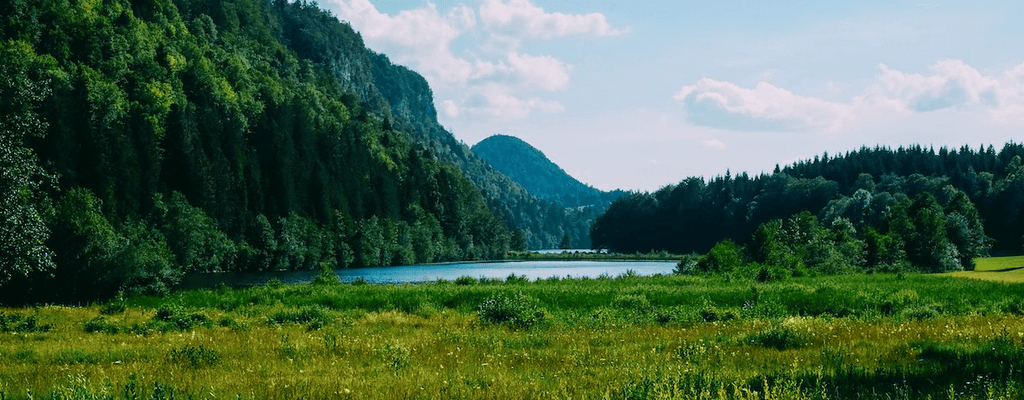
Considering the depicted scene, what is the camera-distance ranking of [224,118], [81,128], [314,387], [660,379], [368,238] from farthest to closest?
[368,238] → [224,118] → [81,128] → [314,387] → [660,379]

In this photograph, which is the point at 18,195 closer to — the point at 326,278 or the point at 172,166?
the point at 326,278

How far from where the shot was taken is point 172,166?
11450cm

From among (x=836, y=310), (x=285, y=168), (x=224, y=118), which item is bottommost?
(x=836, y=310)

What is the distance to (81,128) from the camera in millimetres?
97312

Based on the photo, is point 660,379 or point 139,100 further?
point 139,100

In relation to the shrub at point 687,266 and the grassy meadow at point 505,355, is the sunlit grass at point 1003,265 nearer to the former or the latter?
the shrub at point 687,266

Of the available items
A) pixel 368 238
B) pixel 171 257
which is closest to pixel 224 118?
pixel 368 238

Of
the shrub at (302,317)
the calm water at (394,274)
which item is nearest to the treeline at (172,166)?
the calm water at (394,274)

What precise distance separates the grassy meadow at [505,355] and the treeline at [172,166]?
50.3 feet

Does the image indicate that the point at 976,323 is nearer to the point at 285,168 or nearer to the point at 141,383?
the point at 141,383

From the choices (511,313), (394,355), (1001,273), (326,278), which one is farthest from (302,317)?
(1001,273)

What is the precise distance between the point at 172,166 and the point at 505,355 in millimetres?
112743

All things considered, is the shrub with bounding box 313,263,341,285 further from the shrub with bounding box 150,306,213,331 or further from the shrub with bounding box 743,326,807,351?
the shrub with bounding box 743,326,807,351

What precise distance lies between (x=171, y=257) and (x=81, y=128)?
31.0m
